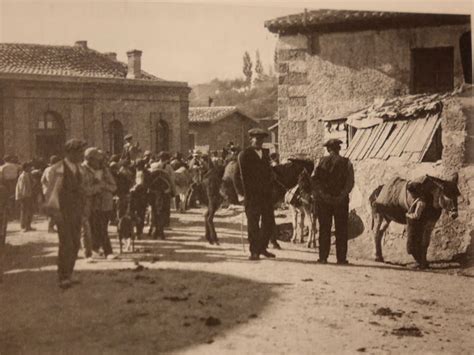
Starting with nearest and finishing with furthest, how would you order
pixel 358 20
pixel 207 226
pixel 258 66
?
pixel 207 226 < pixel 258 66 < pixel 358 20

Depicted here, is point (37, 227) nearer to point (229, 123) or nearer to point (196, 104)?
point (196, 104)

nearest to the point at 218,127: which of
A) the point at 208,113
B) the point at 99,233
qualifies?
the point at 208,113

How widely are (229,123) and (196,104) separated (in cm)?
42

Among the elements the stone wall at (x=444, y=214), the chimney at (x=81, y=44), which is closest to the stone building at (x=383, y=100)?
the stone wall at (x=444, y=214)

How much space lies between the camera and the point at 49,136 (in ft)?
9.50

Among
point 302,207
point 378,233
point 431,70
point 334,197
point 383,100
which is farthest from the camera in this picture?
point 431,70

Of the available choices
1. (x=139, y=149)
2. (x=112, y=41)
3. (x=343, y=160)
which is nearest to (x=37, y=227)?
(x=139, y=149)

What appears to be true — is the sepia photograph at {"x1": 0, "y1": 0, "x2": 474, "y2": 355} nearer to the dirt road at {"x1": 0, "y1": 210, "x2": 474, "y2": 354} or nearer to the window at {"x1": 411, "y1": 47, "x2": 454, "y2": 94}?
the dirt road at {"x1": 0, "y1": 210, "x2": 474, "y2": 354}

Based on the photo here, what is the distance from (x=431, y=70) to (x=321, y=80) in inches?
45.1

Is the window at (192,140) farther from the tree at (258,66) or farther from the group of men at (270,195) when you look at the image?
the tree at (258,66)

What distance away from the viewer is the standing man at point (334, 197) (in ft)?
13.1

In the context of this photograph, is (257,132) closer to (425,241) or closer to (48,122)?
(48,122)

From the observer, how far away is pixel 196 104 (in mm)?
3479

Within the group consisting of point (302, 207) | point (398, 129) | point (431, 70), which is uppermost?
point (431, 70)
